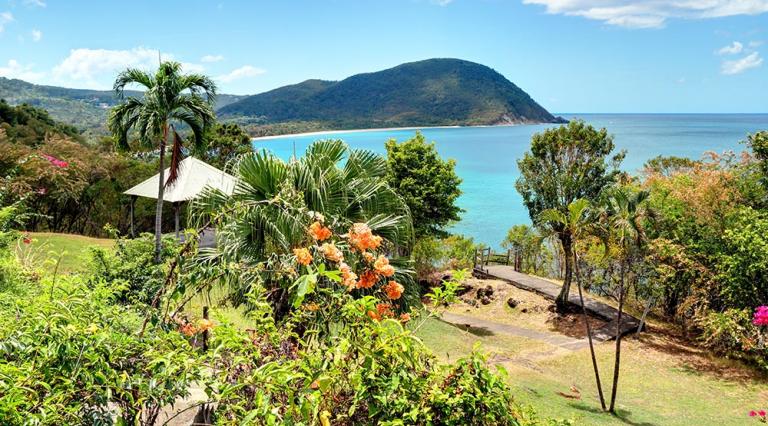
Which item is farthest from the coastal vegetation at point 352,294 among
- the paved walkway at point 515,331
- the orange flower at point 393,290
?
the paved walkway at point 515,331

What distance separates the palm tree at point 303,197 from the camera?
5.05 meters

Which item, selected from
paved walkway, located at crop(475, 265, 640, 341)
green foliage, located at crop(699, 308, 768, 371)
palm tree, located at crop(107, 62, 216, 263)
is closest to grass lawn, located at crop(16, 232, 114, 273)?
palm tree, located at crop(107, 62, 216, 263)

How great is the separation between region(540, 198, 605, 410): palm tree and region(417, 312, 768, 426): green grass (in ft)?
1.72

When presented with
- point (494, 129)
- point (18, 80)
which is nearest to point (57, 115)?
point (18, 80)

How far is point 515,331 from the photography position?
53.6 feet

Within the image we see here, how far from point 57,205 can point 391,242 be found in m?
23.3

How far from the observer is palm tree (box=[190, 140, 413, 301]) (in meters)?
5.05

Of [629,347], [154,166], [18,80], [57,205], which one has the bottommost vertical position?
[629,347]

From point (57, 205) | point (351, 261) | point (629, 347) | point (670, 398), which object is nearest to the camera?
point (351, 261)

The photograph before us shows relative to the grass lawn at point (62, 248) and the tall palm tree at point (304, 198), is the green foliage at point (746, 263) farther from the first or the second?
the grass lawn at point (62, 248)

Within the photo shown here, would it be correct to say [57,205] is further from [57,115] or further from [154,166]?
[57,115]

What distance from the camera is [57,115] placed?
4970 inches

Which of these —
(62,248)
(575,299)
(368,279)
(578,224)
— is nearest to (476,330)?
(575,299)

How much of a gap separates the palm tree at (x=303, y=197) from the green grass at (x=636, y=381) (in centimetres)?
437
